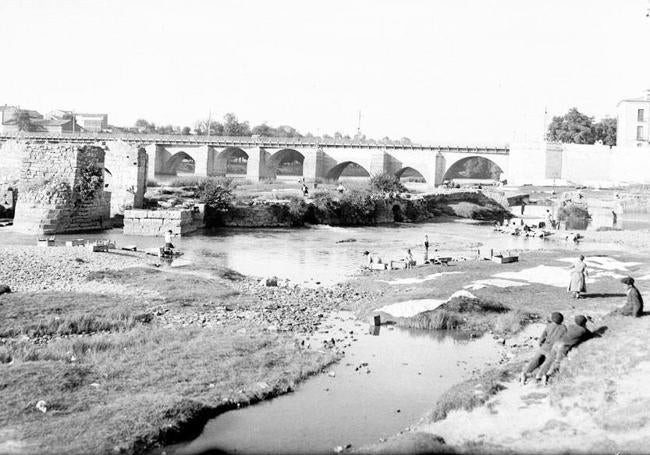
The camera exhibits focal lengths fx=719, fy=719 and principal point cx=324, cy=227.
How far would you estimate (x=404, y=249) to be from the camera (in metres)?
34.9

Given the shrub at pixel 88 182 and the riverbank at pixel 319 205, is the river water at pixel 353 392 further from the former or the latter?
the riverbank at pixel 319 205

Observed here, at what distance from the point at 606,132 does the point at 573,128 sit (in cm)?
532

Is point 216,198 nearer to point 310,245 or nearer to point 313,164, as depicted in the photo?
point 310,245

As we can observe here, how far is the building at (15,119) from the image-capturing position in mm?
123312

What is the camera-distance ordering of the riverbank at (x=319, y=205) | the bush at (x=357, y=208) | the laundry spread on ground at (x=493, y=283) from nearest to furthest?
the laundry spread on ground at (x=493, y=283) < the riverbank at (x=319, y=205) < the bush at (x=357, y=208)

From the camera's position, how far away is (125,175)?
4209cm

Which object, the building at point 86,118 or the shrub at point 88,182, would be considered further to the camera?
the building at point 86,118

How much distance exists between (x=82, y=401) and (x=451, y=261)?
61.9 feet

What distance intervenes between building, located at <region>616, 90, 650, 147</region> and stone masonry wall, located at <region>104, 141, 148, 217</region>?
59424mm

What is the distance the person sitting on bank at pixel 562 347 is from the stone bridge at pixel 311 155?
219 ft

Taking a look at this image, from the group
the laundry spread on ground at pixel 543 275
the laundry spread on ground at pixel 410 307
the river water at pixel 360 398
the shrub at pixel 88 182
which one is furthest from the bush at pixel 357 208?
the river water at pixel 360 398

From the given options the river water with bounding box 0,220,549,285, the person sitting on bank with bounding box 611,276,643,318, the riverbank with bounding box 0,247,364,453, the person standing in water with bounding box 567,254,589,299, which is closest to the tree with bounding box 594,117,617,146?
the river water with bounding box 0,220,549,285

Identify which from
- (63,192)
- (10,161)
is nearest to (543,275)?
(63,192)

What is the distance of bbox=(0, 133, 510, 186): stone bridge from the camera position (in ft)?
262
